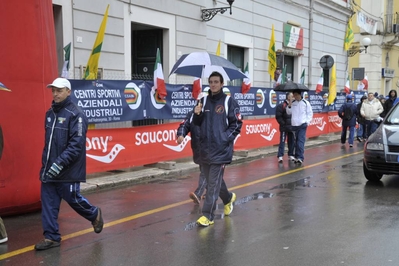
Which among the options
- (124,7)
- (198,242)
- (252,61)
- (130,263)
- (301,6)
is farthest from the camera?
(301,6)

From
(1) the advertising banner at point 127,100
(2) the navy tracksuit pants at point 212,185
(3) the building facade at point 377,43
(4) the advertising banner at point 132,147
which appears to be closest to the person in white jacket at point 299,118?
(1) the advertising banner at point 127,100

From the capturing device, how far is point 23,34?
22.1ft

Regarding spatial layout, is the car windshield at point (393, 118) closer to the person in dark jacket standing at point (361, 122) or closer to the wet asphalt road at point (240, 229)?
the wet asphalt road at point (240, 229)

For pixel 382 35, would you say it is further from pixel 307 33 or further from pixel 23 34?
pixel 23 34

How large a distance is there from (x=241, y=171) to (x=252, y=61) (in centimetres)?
872

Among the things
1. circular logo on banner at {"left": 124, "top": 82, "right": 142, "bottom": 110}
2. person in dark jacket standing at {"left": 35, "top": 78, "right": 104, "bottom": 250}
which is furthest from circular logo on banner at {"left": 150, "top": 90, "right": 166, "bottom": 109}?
person in dark jacket standing at {"left": 35, "top": 78, "right": 104, "bottom": 250}

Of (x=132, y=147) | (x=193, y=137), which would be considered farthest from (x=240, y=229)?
(x=132, y=147)

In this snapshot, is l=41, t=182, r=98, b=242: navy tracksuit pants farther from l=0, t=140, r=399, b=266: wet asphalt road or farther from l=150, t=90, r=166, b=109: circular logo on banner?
l=150, t=90, r=166, b=109: circular logo on banner

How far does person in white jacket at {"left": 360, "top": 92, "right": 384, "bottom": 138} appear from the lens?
1677 cm

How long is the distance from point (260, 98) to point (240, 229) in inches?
387

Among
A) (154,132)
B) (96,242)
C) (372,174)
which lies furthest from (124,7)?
(96,242)

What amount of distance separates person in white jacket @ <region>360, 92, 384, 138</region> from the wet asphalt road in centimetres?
776

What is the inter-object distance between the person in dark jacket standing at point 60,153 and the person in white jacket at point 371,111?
43.9 ft

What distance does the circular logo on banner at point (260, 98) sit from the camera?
50.9 feet
